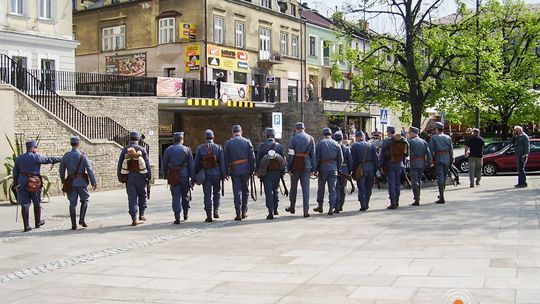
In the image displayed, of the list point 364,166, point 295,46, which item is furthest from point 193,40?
point 364,166

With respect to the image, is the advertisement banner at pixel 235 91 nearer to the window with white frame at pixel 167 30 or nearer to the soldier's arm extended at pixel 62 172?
the window with white frame at pixel 167 30

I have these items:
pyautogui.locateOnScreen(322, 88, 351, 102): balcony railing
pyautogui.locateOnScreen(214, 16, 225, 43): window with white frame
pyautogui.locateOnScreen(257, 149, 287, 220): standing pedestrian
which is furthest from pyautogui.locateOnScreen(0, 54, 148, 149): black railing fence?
pyautogui.locateOnScreen(322, 88, 351, 102): balcony railing

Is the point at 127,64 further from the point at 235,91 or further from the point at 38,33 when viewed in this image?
the point at 38,33

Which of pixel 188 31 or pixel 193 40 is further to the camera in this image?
pixel 193 40

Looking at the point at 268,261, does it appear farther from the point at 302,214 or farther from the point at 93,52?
the point at 93,52

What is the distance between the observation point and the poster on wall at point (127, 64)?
1681 inches

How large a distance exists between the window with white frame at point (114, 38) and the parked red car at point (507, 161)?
89.7ft

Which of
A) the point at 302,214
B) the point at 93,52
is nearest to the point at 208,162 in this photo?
the point at 302,214

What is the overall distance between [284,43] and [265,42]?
2469 millimetres

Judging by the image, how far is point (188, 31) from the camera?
40.3 meters

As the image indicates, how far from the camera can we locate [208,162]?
1300 cm

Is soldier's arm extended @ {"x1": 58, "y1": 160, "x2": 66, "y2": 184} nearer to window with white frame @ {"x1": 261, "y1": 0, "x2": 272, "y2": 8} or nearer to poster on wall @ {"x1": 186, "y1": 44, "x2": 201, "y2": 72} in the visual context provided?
poster on wall @ {"x1": 186, "y1": 44, "x2": 201, "y2": 72}

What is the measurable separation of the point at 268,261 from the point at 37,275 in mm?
3015

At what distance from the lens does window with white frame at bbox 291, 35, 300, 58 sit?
163ft
